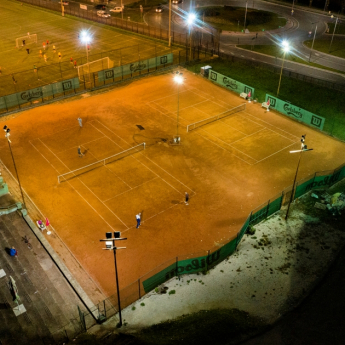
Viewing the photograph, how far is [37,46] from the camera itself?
70500 mm

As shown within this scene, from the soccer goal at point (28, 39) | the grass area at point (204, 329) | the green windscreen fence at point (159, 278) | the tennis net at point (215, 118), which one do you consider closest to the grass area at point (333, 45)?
the tennis net at point (215, 118)

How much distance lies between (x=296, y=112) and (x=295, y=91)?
347 inches

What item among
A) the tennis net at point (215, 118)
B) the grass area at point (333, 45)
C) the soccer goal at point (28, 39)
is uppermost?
the grass area at point (333, 45)

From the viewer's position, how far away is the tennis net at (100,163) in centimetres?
3588

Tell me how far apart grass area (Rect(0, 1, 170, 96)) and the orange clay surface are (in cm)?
1105

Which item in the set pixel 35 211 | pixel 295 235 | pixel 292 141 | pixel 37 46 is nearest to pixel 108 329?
pixel 35 211

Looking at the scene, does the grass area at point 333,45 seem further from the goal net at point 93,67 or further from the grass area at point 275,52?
the goal net at point 93,67

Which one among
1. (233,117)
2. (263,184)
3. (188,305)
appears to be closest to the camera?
(188,305)

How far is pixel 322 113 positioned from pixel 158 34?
137 ft

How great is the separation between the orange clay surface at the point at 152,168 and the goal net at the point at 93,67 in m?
6.73

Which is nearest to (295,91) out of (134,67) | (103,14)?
(134,67)

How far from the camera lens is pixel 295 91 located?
5341cm

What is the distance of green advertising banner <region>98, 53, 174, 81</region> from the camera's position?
55.2 meters

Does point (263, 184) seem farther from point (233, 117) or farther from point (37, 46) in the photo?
point (37, 46)
